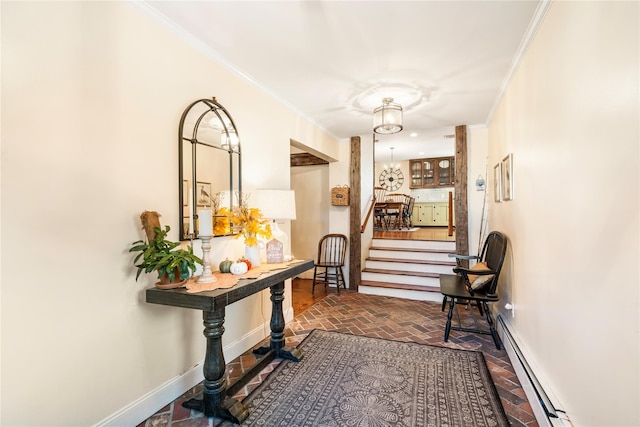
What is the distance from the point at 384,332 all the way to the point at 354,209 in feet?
7.80

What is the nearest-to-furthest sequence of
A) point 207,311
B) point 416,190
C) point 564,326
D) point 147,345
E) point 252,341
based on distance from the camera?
1. point 564,326
2. point 207,311
3. point 147,345
4. point 252,341
5. point 416,190

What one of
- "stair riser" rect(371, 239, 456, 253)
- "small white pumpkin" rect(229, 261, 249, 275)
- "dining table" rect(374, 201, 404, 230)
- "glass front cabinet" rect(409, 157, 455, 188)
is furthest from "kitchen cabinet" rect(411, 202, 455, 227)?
"small white pumpkin" rect(229, 261, 249, 275)

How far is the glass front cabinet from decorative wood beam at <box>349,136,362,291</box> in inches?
194

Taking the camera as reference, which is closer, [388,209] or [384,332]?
[384,332]

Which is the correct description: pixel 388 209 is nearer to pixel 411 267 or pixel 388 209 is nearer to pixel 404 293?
pixel 411 267

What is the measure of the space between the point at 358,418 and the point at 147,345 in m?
1.43

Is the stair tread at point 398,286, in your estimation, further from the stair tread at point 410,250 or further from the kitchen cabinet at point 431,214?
the kitchen cabinet at point 431,214

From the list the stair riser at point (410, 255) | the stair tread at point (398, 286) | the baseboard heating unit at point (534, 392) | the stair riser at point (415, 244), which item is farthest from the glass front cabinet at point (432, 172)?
the baseboard heating unit at point (534, 392)

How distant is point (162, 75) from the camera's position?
2045mm

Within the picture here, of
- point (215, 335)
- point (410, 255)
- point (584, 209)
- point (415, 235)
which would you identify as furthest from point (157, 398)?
point (415, 235)

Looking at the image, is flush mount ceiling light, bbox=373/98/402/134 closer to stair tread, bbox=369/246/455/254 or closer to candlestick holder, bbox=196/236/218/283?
candlestick holder, bbox=196/236/218/283

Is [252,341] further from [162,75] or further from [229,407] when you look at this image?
[162,75]

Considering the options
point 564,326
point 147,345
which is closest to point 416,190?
point 564,326

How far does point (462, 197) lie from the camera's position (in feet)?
15.0
